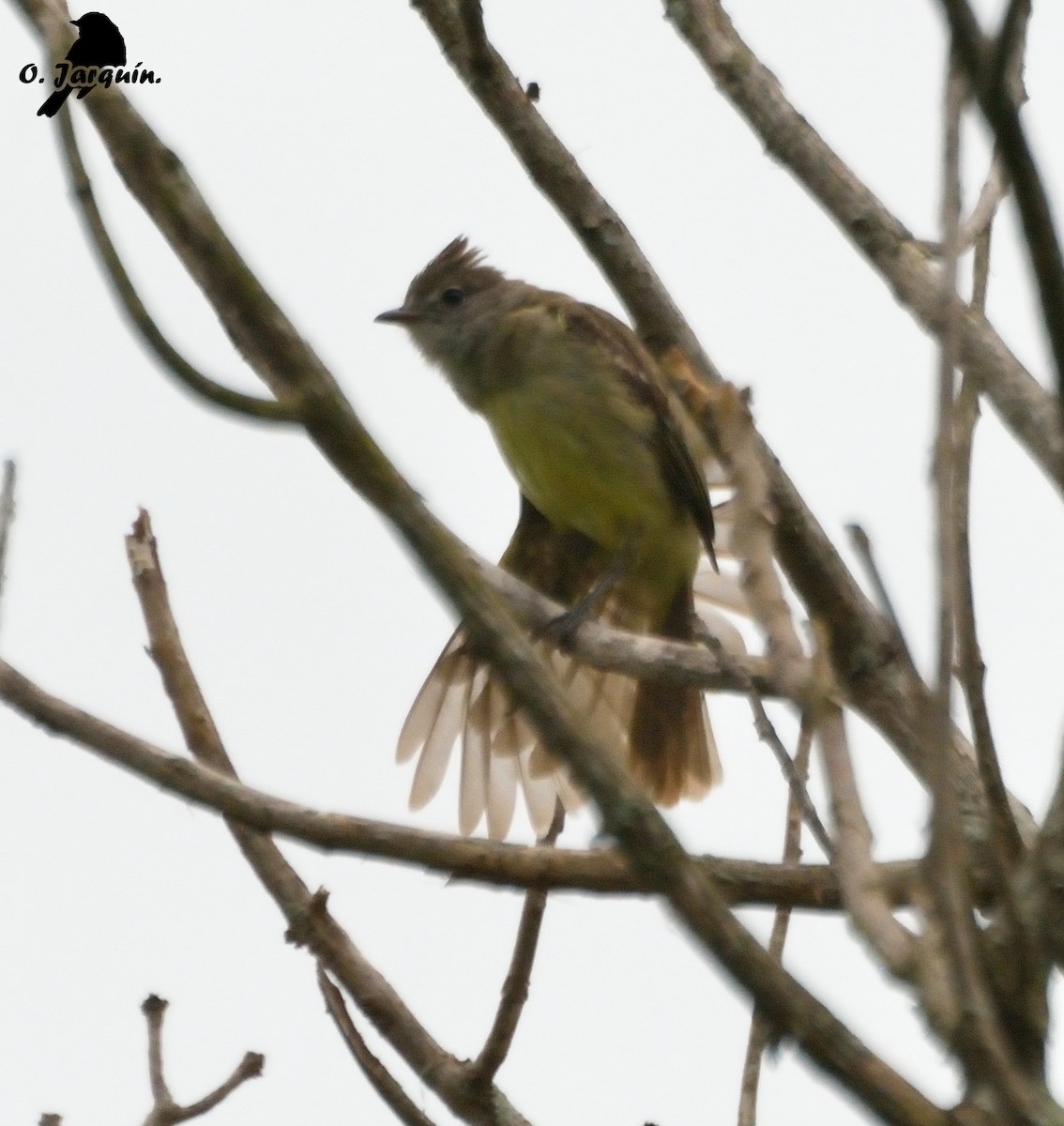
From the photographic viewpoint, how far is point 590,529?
22.5 ft

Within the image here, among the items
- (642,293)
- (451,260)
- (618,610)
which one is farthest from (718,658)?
(451,260)

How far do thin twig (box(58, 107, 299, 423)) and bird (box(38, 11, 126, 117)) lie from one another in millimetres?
33

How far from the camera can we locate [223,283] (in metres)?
1.91

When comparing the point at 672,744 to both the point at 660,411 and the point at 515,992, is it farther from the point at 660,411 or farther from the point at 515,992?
the point at 515,992

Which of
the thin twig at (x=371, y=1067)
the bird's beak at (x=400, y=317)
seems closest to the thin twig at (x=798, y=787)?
the thin twig at (x=371, y=1067)

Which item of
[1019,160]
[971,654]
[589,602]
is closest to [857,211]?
[971,654]

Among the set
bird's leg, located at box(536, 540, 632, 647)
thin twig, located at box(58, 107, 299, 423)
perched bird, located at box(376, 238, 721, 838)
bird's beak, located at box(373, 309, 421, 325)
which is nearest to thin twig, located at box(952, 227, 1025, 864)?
thin twig, located at box(58, 107, 299, 423)

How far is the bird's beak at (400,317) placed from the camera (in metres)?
8.10

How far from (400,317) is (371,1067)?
5213 millimetres

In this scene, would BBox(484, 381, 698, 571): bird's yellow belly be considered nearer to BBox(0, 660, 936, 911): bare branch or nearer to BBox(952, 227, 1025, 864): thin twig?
BBox(0, 660, 936, 911): bare branch

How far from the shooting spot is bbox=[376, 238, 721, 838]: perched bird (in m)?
6.10

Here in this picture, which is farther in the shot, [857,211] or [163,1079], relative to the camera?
[857,211]

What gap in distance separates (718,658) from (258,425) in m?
0.69

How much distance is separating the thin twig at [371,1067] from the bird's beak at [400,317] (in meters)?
4.95
